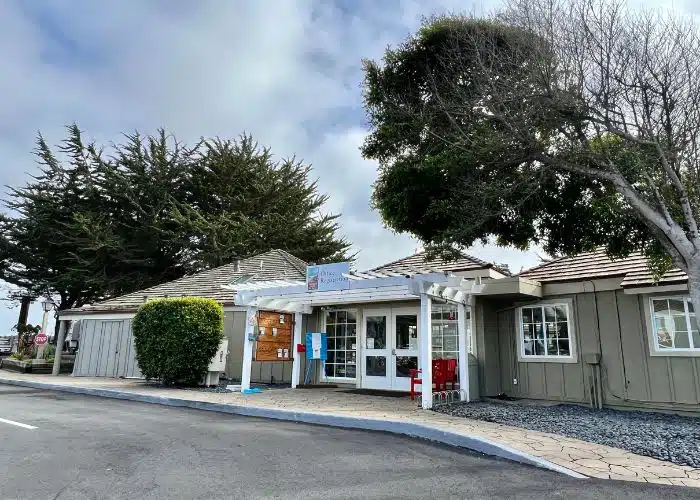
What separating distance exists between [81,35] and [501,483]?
11.1 meters

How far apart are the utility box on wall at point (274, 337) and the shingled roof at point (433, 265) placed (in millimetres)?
3285

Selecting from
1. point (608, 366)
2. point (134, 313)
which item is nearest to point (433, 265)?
point (608, 366)

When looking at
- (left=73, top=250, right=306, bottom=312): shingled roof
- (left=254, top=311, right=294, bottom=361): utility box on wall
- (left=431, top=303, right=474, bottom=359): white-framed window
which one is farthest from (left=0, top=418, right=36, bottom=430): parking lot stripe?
(left=73, top=250, right=306, bottom=312): shingled roof

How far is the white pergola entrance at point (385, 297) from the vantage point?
9359mm

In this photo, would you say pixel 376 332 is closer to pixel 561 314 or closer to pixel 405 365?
pixel 405 365

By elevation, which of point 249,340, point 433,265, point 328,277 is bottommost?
point 249,340

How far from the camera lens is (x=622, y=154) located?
792 centimetres

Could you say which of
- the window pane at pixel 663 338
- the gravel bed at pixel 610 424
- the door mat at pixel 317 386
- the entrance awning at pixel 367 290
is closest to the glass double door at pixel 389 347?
the entrance awning at pixel 367 290

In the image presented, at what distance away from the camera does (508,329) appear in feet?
38.5

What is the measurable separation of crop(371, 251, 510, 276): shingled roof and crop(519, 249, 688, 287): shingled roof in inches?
45.7

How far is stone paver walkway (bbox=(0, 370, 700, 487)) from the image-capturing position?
5.07m

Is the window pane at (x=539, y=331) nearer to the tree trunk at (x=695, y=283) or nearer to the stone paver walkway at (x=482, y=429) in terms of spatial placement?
the stone paver walkway at (x=482, y=429)

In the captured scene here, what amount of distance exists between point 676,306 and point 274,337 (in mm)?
9255

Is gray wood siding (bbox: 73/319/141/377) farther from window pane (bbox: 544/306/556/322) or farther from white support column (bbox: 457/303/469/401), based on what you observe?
window pane (bbox: 544/306/556/322)
